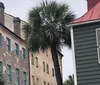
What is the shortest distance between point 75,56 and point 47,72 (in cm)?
3762

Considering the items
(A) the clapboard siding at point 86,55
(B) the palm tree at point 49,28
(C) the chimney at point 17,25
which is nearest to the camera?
(A) the clapboard siding at point 86,55

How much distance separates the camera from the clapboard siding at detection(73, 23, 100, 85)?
696 inches

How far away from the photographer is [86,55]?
59.3 ft

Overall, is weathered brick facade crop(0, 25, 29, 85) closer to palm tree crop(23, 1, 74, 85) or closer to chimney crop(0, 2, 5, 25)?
chimney crop(0, 2, 5, 25)

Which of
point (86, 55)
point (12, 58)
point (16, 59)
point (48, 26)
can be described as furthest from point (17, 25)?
point (86, 55)

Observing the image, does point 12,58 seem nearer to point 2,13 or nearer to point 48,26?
point 2,13

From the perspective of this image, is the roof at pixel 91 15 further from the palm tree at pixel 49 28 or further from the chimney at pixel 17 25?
the chimney at pixel 17 25

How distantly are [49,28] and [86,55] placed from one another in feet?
34.9

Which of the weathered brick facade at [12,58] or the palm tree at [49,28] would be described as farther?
the weathered brick facade at [12,58]

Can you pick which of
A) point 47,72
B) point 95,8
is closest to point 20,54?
point 47,72

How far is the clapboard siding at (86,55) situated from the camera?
58.0 ft

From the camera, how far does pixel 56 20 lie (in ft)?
95.3

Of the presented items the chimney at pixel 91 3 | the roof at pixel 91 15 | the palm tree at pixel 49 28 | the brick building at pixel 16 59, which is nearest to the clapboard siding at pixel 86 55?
the roof at pixel 91 15

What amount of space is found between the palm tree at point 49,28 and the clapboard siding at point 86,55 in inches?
368
